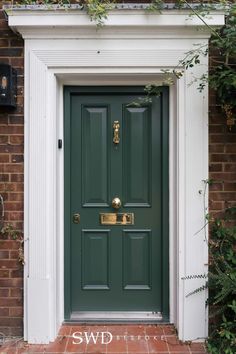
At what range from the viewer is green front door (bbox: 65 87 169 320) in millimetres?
3920

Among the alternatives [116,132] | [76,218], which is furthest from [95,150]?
[76,218]

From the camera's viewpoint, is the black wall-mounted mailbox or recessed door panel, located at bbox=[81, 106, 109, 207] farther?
recessed door panel, located at bbox=[81, 106, 109, 207]

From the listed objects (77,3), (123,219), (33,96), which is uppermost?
(77,3)

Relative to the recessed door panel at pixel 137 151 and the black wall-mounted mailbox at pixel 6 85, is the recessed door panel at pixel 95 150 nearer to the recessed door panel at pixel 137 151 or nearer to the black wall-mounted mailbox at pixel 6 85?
the recessed door panel at pixel 137 151

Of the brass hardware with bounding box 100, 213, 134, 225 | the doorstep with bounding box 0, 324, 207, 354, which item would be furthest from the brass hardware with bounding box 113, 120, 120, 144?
the doorstep with bounding box 0, 324, 207, 354

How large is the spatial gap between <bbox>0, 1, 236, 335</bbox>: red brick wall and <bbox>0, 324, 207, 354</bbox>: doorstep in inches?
14.0

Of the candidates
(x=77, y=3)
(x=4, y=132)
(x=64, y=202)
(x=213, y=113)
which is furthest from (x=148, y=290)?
(x=77, y=3)

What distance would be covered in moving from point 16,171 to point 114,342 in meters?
1.82

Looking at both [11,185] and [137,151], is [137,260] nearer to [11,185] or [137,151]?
[137,151]

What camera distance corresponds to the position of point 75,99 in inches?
155

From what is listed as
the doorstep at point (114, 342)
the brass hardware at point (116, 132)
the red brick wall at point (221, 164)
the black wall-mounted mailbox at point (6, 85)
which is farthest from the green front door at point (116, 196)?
the black wall-mounted mailbox at point (6, 85)

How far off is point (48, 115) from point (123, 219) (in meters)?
1.26

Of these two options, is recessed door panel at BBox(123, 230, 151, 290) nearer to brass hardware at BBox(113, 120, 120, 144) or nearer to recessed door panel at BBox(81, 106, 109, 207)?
recessed door panel at BBox(81, 106, 109, 207)

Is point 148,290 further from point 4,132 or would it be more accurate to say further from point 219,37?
point 219,37
